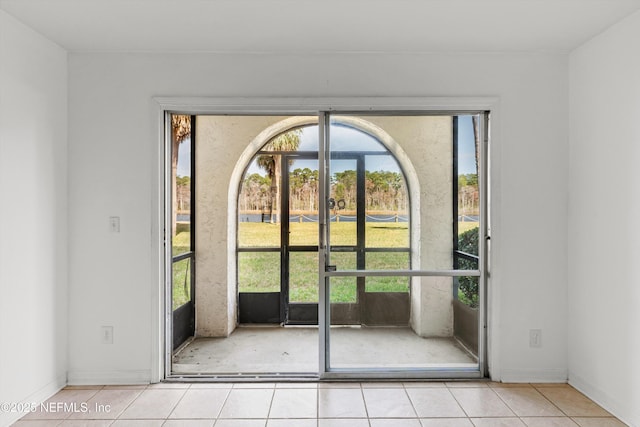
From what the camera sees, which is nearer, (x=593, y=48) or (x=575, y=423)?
(x=575, y=423)

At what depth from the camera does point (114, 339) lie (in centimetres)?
305

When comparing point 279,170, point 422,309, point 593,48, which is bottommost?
point 422,309

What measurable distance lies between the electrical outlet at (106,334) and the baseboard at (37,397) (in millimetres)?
356

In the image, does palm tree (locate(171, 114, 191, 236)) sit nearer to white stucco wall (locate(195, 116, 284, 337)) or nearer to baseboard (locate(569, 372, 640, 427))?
white stucco wall (locate(195, 116, 284, 337))

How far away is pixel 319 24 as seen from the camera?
259cm

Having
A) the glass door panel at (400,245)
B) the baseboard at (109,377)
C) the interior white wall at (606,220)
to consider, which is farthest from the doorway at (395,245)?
the baseboard at (109,377)

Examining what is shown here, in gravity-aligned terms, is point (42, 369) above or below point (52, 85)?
below

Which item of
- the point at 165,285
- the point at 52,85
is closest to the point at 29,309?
the point at 165,285

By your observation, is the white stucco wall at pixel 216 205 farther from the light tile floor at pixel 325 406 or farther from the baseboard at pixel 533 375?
the baseboard at pixel 533 375

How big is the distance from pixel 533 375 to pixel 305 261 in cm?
269

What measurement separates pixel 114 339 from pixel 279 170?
260cm

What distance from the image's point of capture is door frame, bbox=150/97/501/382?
3045 mm

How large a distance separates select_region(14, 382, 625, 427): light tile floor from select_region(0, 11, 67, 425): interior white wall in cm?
30

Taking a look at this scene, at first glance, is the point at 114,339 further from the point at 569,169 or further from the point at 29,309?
the point at 569,169
